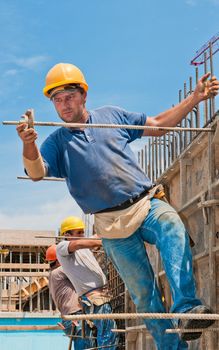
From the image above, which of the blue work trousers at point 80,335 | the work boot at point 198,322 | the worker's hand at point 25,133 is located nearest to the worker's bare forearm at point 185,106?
the worker's hand at point 25,133

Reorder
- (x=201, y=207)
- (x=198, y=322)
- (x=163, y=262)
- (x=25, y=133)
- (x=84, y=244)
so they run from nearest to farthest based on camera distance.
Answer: (x=198, y=322)
(x=25, y=133)
(x=163, y=262)
(x=201, y=207)
(x=84, y=244)

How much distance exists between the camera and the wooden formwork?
5.99m

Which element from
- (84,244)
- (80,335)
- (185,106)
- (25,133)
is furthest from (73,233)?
(25,133)

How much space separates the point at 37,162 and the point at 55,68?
31.2 inches

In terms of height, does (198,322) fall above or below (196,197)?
below

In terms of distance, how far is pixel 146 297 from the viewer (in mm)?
4910

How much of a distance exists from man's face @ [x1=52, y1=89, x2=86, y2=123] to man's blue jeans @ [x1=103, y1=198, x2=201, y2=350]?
88 cm

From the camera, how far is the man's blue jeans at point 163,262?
4375 mm

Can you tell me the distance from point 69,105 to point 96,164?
0.51 m

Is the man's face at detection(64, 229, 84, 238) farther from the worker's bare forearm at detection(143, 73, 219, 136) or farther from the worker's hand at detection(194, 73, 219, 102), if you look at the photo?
the worker's hand at detection(194, 73, 219, 102)

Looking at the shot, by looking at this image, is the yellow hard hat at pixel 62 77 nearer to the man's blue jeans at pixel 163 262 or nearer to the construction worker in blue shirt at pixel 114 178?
the construction worker in blue shirt at pixel 114 178

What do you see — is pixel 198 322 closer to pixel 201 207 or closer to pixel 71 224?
pixel 201 207

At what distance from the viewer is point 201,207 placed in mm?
6148

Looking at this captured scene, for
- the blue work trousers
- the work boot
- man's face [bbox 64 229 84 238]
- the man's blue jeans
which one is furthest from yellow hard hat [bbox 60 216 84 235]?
the work boot
